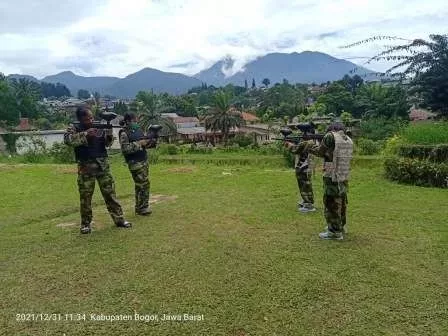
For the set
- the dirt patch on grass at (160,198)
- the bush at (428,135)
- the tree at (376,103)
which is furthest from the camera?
the tree at (376,103)

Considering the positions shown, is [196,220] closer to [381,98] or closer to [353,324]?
[353,324]

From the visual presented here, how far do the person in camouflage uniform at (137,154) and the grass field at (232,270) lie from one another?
1.11ft

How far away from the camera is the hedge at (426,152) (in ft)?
39.5

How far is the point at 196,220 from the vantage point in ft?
26.5

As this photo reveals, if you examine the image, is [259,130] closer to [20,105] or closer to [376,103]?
[376,103]

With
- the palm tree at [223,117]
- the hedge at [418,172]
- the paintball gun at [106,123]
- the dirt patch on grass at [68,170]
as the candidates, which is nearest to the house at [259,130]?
the palm tree at [223,117]

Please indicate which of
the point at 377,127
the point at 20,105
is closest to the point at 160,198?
the point at 377,127

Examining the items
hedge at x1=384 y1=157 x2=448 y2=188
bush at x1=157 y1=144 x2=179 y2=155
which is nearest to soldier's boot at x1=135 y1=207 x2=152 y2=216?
hedge at x1=384 y1=157 x2=448 y2=188

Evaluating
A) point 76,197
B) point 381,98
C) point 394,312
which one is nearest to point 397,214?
point 394,312

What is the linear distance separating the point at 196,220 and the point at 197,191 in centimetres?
335

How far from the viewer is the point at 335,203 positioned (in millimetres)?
6695

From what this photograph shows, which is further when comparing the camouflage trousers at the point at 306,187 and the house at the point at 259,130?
the house at the point at 259,130

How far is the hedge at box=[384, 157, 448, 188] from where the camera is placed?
37.7 ft

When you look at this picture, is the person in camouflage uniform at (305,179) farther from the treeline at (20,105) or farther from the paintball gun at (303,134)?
the treeline at (20,105)
